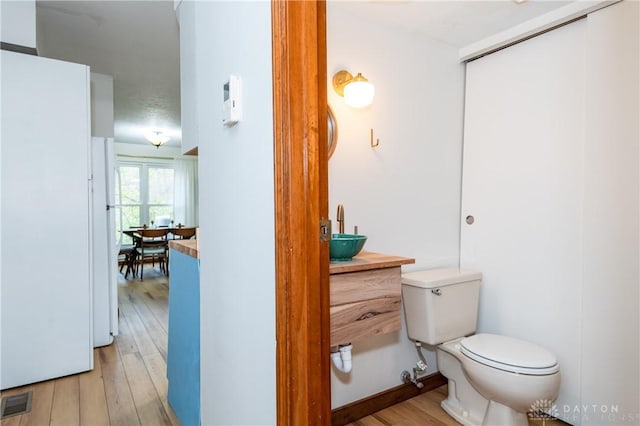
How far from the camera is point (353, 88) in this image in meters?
1.81

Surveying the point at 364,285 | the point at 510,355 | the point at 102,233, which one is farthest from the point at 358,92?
the point at 102,233

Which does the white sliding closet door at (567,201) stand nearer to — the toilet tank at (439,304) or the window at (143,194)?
the toilet tank at (439,304)

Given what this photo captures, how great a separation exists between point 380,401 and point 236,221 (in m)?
1.46

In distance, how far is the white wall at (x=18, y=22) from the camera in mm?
2229

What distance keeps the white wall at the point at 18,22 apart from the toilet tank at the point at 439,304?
2810 mm

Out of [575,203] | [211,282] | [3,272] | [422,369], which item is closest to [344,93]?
[211,282]

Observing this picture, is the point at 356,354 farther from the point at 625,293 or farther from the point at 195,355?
the point at 625,293

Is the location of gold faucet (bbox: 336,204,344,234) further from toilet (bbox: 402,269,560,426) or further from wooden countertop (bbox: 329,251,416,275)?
toilet (bbox: 402,269,560,426)

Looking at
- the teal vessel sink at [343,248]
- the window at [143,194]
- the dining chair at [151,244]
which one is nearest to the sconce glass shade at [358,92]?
the teal vessel sink at [343,248]

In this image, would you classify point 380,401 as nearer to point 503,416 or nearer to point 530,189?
point 503,416

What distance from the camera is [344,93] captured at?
6.01 ft

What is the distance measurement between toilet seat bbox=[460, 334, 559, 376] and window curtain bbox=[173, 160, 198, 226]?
6.62 m

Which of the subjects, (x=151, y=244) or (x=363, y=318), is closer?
(x=363, y=318)

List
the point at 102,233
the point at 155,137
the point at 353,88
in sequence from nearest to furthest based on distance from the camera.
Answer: the point at 353,88
the point at 102,233
the point at 155,137
